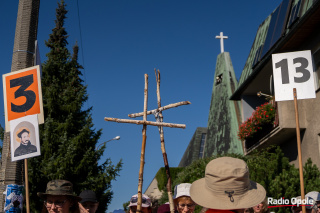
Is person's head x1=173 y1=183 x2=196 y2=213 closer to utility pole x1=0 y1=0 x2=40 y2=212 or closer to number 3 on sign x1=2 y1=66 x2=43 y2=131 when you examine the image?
number 3 on sign x1=2 y1=66 x2=43 y2=131

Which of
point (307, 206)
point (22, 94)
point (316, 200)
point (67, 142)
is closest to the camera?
point (307, 206)

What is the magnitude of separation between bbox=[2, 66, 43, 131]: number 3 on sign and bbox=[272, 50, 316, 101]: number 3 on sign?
11.5 feet

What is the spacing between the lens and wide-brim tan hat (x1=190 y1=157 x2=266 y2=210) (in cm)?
243

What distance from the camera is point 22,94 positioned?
22.0 ft

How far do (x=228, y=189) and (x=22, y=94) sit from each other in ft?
15.8

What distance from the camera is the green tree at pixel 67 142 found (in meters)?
15.2

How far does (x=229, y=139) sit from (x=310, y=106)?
9.28 meters

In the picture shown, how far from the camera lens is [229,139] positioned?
22.8 meters

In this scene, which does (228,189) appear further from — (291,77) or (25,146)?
(291,77)

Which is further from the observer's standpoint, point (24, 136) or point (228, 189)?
point (24, 136)

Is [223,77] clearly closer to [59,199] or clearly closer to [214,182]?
[59,199]

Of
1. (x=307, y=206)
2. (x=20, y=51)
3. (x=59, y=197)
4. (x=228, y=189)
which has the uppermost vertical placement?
(x=20, y=51)

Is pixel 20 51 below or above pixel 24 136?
above

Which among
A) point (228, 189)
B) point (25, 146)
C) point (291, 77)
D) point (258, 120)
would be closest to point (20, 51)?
point (25, 146)
